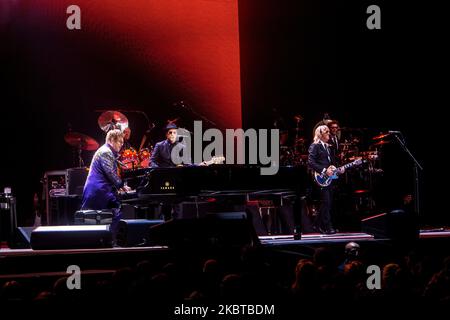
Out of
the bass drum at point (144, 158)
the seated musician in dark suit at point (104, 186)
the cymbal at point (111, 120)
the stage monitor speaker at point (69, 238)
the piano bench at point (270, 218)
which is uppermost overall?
the cymbal at point (111, 120)

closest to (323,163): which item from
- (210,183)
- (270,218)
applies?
(270,218)

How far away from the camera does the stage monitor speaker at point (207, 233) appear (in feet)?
20.9

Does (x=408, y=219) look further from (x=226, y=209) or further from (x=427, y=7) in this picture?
(x=427, y=7)

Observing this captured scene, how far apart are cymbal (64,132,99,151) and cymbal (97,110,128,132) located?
0.45 meters

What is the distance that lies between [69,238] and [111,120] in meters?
4.53

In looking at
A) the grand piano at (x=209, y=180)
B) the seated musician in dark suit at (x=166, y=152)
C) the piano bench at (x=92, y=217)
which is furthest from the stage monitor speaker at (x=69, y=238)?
the seated musician in dark suit at (x=166, y=152)

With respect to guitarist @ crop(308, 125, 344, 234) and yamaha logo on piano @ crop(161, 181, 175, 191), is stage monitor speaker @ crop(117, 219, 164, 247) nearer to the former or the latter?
yamaha logo on piano @ crop(161, 181, 175, 191)

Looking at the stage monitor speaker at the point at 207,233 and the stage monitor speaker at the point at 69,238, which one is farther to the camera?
the stage monitor speaker at the point at 69,238

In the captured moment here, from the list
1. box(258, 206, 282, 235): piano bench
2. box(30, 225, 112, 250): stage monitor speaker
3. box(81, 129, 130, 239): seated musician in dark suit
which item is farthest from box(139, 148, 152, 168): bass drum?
box(30, 225, 112, 250): stage monitor speaker

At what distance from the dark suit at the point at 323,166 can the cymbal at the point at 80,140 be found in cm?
377

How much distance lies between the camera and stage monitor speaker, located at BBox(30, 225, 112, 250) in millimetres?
6555

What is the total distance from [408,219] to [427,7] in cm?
578

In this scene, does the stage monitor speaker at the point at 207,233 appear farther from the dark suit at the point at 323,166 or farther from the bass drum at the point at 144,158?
the bass drum at the point at 144,158

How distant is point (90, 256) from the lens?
247 inches
